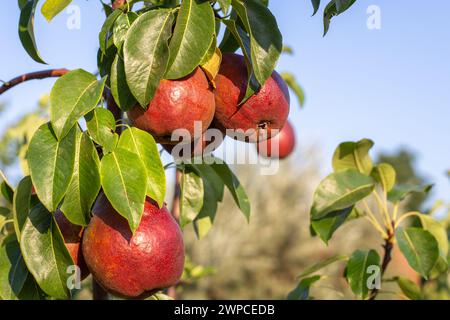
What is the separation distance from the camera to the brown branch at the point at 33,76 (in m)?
1.48

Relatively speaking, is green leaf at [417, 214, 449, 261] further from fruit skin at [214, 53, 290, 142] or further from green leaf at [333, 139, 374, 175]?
fruit skin at [214, 53, 290, 142]

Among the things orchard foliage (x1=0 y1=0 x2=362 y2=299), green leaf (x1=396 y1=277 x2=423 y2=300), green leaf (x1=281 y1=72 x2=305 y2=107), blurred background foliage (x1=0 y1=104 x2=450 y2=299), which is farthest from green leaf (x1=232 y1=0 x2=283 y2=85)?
blurred background foliage (x1=0 y1=104 x2=450 y2=299)

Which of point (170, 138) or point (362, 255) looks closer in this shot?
point (170, 138)

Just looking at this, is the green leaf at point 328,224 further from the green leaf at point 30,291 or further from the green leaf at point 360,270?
the green leaf at point 30,291

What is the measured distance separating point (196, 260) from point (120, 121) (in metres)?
8.66

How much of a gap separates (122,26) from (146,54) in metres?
0.12

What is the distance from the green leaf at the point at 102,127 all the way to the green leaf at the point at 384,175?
3.52ft

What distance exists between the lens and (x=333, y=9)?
121cm

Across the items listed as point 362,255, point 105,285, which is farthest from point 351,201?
point 105,285

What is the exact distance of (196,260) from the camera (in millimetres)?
9922

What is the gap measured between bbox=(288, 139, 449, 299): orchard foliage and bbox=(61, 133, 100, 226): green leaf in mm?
798

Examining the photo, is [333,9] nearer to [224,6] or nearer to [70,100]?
[224,6]
